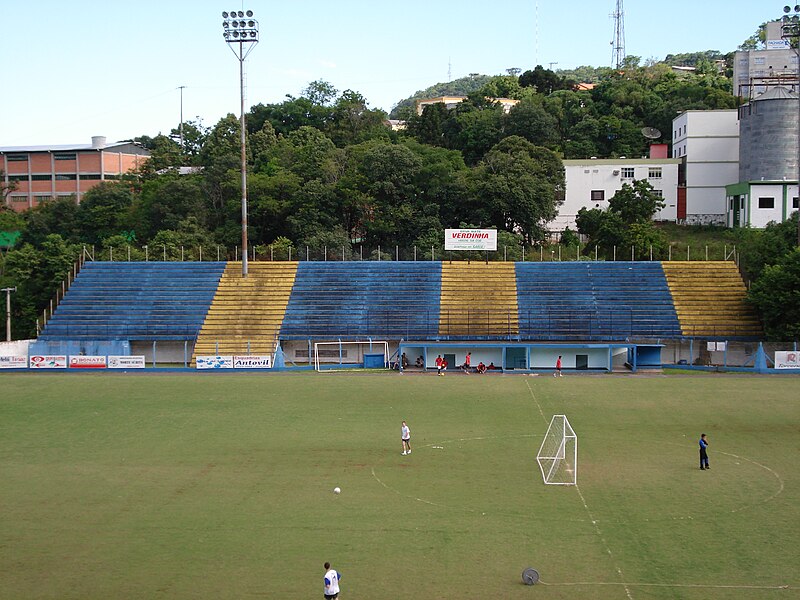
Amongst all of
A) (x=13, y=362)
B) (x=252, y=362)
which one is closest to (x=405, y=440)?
(x=252, y=362)

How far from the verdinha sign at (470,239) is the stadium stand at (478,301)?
1276mm

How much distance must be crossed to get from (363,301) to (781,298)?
1040 inches

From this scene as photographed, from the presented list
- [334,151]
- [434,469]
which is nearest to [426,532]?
[434,469]

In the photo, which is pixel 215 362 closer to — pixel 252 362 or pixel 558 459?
pixel 252 362

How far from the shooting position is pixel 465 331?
5662 centimetres

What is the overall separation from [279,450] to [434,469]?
6.24m

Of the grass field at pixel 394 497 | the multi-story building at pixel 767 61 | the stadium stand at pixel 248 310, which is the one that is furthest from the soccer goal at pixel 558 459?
the multi-story building at pixel 767 61

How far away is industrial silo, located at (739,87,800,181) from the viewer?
77438 millimetres

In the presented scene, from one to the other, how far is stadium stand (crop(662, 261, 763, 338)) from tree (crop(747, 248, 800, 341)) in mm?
2086

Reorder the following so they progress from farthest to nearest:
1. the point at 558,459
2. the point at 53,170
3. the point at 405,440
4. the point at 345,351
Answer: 1. the point at 53,170
2. the point at 345,351
3. the point at 405,440
4. the point at 558,459

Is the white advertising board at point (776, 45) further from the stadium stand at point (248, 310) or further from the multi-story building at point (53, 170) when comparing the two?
the multi-story building at point (53, 170)

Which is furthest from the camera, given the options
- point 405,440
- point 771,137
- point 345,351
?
point 771,137

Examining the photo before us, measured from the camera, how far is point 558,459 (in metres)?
28.5

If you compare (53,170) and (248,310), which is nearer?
(248,310)
